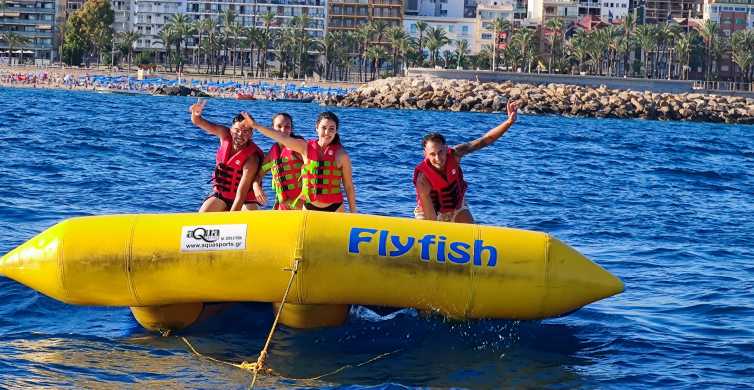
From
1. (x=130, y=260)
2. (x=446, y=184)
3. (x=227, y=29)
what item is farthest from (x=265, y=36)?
(x=130, y=260)

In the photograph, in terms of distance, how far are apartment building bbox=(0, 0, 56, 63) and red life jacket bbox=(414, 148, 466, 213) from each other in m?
119

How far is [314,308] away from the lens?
9.27 m

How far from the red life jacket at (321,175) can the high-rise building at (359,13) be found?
375 ft

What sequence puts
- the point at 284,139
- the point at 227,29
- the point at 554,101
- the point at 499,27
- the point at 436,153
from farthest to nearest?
the point at 499,27
the point at 227,29
the point at 554,101
the point at 436,153
the point at 284,139

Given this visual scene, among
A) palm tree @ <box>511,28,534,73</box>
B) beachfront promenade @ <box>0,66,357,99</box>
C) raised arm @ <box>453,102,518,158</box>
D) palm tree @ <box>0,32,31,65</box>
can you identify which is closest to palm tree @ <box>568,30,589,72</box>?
palm tree @ <box>511,28,534,73</box>

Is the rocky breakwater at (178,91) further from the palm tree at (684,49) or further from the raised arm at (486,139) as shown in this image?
the raised arm at (486,139)

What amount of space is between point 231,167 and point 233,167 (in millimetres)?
17

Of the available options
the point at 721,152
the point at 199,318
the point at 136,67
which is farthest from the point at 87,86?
the point at 199,318

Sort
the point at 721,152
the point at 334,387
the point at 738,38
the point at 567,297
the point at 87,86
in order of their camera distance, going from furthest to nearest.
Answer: the point at 738,38, the point at 87,86, the point at 721,152, the point at 567,297, the point at 334,387

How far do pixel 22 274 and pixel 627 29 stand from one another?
336 feet

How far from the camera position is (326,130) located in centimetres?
975

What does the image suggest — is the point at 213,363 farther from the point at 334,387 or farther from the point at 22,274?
the point at 22,274

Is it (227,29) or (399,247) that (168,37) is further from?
(399,247)

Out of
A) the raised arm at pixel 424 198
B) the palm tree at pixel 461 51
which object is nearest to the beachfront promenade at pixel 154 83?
the palm tree at pixel 461 51
